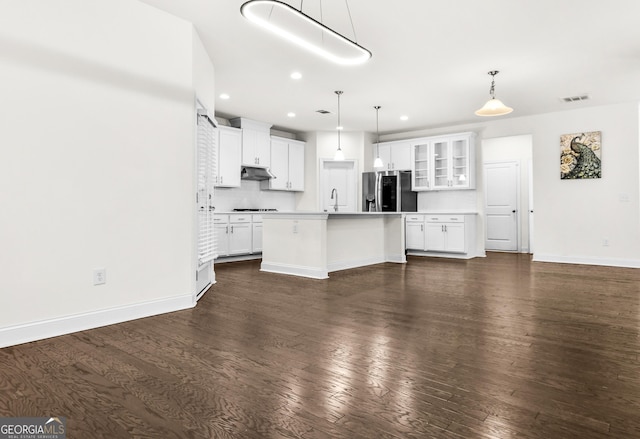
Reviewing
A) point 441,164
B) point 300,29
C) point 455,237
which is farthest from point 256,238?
point 300,29

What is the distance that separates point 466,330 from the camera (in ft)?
9.48

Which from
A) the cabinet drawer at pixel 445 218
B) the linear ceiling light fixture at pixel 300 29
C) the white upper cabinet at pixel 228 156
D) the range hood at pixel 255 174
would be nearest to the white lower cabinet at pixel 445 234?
the cabinet drawer at pixel 445 218

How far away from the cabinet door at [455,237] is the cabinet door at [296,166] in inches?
125

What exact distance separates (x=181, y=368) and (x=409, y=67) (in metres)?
4.30

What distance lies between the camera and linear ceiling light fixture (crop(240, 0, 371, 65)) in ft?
9.16

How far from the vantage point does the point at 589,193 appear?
6.72 m

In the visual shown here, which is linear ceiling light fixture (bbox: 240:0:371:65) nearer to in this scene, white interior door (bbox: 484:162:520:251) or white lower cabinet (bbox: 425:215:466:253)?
white lower cabinet (bbox: 425:215:466:253)

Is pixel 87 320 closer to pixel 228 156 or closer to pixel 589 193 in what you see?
pixel 228 156

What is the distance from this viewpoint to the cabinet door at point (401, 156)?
8.62 meters

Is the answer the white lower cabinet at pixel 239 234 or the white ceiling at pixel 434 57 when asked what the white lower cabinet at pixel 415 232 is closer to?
the white ceiling at pixel 434 57

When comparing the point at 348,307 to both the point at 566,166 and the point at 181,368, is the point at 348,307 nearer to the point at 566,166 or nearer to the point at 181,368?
the point at 181,368

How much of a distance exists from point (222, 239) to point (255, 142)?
Result: 6.82ft

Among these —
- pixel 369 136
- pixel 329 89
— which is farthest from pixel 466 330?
pixel 369 136

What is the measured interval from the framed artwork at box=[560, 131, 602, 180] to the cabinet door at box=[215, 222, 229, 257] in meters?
5.97
